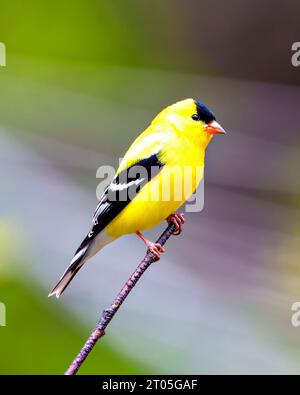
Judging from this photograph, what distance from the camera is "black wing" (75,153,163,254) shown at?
5.81 ft

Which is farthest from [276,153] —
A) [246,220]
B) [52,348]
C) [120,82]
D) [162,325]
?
[52,348]

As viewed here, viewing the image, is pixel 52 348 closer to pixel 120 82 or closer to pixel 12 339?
pixel 12 339

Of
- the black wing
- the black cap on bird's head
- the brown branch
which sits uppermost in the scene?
the black cap on bird's head

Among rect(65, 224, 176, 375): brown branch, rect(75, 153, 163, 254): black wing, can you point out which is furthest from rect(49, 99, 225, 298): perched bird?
rect(65, 224, 176, 375): brown branch

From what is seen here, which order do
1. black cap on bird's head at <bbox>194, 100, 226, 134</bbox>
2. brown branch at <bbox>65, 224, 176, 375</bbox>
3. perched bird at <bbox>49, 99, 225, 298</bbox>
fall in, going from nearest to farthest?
1. brown branch at <bbox>65, 224, 176, 375</bbox>
2. perched bird at <bbox>49, 99, 225, 298</bbox>
3. black cap on bird's head at <bbox>194, 100, 226, 134</bbox>

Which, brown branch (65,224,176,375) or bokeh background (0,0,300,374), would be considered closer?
brown branch (65,224,176,375)

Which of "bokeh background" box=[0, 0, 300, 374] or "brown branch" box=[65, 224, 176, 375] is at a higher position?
"bokeh background" box=[0, 0, 300, 374]

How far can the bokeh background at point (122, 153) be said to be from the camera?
190cm

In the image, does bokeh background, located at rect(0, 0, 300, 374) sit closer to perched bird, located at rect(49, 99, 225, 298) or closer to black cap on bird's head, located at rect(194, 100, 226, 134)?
perched bird, located at rect(49, 99, 225, 298)

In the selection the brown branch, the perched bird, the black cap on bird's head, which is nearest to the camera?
the brown branch

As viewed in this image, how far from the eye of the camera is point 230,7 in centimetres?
346

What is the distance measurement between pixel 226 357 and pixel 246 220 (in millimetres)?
921

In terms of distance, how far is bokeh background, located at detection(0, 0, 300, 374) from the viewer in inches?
74.9

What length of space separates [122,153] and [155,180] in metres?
0.97
